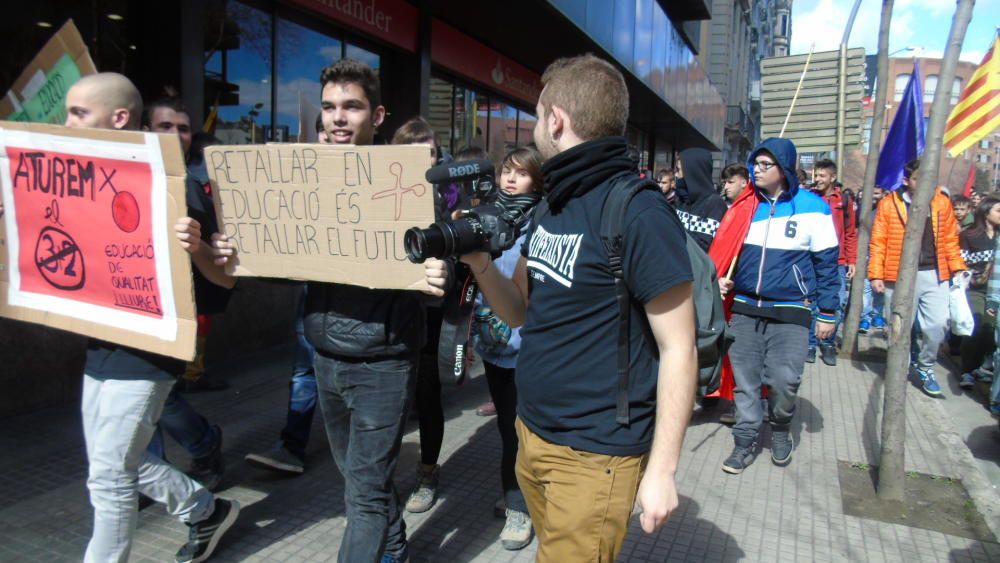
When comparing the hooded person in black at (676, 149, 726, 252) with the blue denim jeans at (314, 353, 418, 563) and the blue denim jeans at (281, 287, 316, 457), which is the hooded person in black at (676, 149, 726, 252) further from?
the blue denim jeans at (314, 353, 418, 563)

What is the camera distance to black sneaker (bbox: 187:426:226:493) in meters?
3.83

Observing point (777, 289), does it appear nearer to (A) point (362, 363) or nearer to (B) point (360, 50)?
(A) point (362, 363)

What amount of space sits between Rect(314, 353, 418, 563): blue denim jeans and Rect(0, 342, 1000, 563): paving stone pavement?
0.74m

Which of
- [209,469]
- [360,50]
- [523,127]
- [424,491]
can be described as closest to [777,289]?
[424,491]

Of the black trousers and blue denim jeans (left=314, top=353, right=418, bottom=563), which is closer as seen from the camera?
blue denim jeans (left=314, top=353, right=418, bottom=563)

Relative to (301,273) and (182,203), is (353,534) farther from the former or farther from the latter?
(182,203)

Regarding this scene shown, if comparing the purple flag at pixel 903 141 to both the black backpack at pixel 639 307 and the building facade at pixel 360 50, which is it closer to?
the building facade at pixel 360 50

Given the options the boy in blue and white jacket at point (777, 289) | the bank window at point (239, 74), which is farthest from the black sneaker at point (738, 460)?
the bank window at point (239, 74)

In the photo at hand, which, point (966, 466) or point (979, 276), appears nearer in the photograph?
point (966, 466)

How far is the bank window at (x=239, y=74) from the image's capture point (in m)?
→ 6.61

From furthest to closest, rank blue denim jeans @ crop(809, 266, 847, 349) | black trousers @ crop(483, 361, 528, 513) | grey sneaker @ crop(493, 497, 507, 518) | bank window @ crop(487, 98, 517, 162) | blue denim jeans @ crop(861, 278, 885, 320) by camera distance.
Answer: bank window @ crop(487, 98, 517, 162), blue denim jeans @ crop(861, 278, 885, 320), blue denim jeans @ crop(809, 266, 847, 349), grey sneaker @ crop(493, 497, 507, 518), black trousers @ crop(483, 361, 528, 513)

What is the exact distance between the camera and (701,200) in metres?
6.04

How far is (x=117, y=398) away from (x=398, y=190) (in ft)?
4.04

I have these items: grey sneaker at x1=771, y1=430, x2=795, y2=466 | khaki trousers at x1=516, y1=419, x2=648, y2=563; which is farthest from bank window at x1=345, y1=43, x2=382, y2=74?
khaki trousers at x1=516, y1=419, x2=648, y2=563
